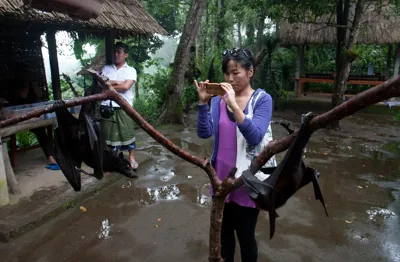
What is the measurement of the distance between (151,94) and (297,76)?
6022 millimetres

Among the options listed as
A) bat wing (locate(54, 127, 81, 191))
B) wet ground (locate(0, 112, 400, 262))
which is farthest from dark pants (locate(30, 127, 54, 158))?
bat wing (locate(54, 127, 81, 191))

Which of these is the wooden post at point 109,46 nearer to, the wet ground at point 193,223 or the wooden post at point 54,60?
the wooden post at point 54,60

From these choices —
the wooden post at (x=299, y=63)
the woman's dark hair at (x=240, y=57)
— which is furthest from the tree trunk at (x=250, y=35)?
the woman's dark hair at (x=240, y=57)

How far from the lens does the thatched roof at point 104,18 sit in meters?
3.60

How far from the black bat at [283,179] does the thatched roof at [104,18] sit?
11.1 feet

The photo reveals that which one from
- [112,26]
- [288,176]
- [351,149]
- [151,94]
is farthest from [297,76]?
[288,176]

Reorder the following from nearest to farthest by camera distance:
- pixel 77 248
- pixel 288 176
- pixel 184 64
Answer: pixel 288 176 < pixel 77 248 < pixel 184 64

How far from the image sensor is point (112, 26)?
4574 mm

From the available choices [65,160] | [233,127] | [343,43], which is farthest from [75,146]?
[343,43]

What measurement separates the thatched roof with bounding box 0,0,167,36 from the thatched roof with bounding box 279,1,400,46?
604 cm

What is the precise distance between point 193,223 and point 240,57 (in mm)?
2120

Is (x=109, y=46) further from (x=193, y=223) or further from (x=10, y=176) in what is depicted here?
(x=193, y=223)

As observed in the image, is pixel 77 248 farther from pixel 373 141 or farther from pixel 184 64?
pixel 373 141

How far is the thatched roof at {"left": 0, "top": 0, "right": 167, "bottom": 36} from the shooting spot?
3605mm
